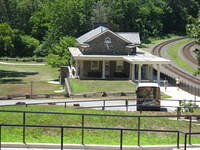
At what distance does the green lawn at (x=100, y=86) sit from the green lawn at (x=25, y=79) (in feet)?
10.1

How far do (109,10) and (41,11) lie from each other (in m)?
17.9

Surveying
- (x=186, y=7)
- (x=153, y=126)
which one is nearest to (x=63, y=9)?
(x=186, y=7)

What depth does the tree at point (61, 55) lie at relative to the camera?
71.9 meters

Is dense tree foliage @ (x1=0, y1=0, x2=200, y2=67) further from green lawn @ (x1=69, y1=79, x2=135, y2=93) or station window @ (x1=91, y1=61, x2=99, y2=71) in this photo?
green lawn @ (x1=69, y1=79, x2=135, y2=93)

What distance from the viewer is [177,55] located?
302ft

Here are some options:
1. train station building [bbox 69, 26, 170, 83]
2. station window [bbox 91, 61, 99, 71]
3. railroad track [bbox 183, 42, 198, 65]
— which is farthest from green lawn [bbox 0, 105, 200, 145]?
railroad track [bbox 183, 42, 198, 65]

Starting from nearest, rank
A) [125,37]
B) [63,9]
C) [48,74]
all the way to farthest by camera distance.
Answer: [125,37] → [48,74] → [63,9]

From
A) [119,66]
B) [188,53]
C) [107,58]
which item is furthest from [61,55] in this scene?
[188,53]

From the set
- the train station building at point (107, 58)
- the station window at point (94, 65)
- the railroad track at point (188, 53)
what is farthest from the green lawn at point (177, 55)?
the station window at point (94, 65)

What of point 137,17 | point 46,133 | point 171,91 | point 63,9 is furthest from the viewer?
point 137,17

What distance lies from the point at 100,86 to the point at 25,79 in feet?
60.1

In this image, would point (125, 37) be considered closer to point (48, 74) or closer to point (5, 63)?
point (48, 74)

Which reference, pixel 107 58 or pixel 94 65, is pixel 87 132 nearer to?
pixel 107 58

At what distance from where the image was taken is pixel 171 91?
5081 cm
